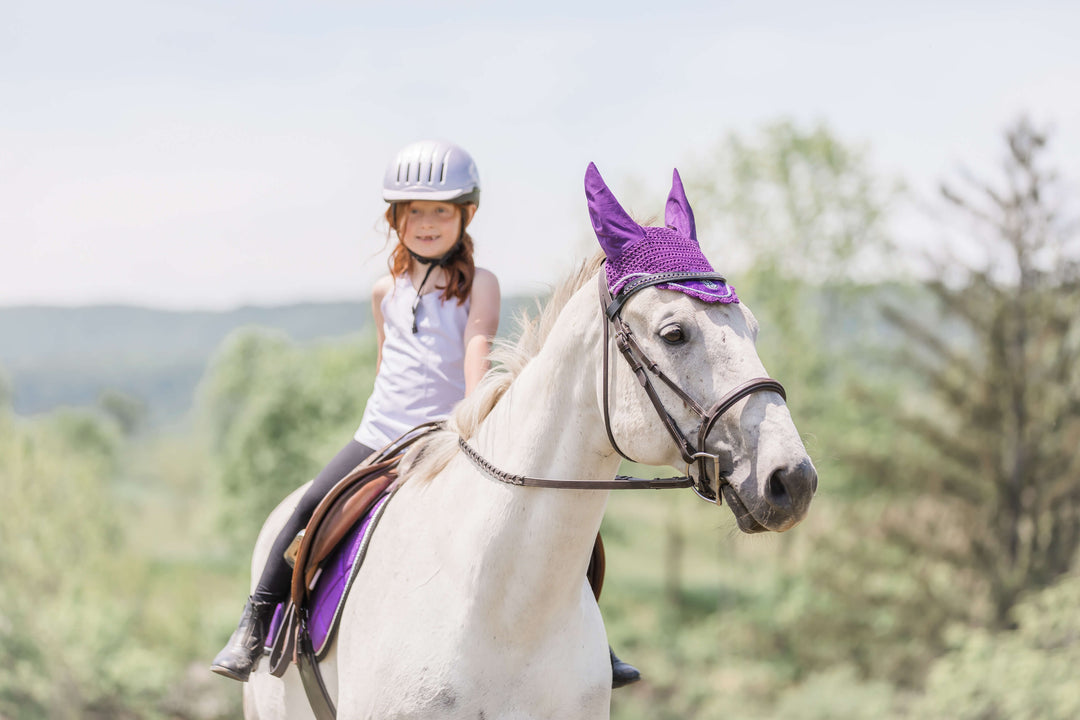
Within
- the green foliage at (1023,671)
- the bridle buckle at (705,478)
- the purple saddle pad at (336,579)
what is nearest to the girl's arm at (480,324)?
the purple saddle pad at (336,579)

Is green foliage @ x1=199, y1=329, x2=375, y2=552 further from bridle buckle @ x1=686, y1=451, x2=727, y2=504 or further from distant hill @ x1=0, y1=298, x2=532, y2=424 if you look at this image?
distant hill @ x1=0, y1=298, x2=532, y2=424

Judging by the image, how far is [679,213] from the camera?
324cm

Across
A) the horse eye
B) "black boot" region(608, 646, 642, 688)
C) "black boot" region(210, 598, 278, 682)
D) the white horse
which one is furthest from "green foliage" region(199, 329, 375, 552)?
the horse eye

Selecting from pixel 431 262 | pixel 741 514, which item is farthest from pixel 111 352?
pixel 741 514

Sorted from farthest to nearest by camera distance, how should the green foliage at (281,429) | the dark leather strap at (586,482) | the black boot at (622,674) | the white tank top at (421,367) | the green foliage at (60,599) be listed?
1. the green foliage at (281,429)
2. the green foliage at (60,599)
3. the white tank top at (421,367)
4. the black boot at (622,674)
5. the dark leather strap at (586,482)

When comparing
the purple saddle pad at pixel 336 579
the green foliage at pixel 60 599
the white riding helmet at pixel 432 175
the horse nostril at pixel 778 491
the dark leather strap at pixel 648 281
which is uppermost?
the white riding helmet at pixel 432 175

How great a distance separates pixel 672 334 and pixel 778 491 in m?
0.54

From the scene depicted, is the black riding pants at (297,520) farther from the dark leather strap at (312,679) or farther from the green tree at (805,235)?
the green tree at (805,235)

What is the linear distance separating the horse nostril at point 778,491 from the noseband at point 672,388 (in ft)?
0.48

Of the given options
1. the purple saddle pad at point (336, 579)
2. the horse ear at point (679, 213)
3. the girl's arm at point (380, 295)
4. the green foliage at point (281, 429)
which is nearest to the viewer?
the horse ear at point (679, 213)

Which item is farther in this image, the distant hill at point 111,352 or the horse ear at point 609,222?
the distant hill at point 111,352

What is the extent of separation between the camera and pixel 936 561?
63.9ft

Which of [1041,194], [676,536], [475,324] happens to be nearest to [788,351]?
[676,536]

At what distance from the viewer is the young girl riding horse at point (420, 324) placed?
4.04 meters
